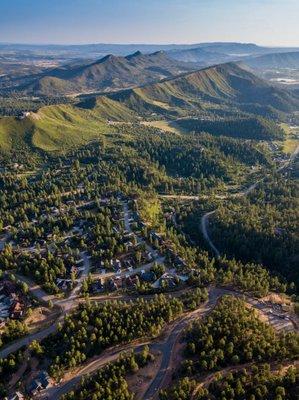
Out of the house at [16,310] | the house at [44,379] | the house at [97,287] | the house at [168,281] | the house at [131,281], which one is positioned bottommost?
the house at [44,379]

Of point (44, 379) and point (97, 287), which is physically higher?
point (97, 287)

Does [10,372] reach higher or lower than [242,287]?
lower

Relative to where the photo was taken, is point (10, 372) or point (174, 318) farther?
point (174, 318)

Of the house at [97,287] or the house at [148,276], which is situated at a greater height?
the house at [148,276]

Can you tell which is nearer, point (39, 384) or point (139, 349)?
point (39, 384)

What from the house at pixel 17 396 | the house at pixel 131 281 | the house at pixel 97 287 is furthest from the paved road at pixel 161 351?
the house at pixel 97 287

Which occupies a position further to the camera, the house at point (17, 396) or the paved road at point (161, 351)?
the paved road at point (161, 351)

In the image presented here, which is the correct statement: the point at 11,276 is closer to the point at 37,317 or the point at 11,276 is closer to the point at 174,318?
the point at 37,317

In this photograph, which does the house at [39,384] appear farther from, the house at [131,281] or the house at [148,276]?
the house at [148,276]

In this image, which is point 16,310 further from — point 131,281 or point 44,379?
point 131,281

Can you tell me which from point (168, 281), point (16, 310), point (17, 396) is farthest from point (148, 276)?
point (17, 396)

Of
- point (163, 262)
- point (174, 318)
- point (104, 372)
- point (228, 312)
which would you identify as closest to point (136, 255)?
point (163, 262)
